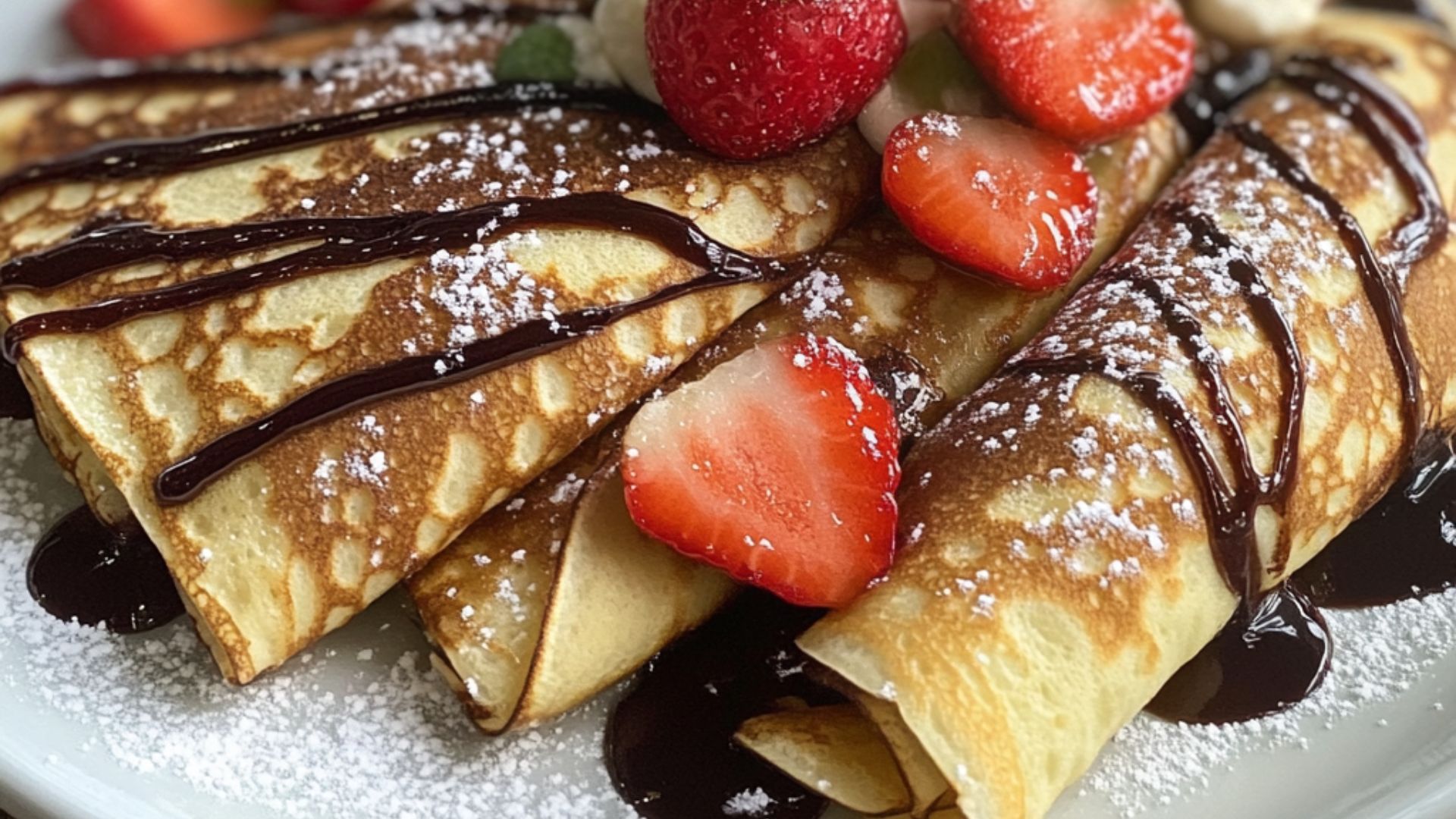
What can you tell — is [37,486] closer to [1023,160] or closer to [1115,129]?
[1023,160]

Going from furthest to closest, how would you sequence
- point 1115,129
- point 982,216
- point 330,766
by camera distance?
1. point 1115,129
2. point 982,216
3. point 330,766

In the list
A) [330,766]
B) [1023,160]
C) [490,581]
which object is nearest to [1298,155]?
[1023,160]

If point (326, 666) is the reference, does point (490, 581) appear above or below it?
above

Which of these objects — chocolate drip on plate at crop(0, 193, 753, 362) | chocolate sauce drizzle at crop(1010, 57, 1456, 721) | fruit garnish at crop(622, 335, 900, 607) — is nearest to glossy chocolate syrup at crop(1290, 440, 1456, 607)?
chocolate sauce drizzle at crop(1010, 57, 1456, 721)

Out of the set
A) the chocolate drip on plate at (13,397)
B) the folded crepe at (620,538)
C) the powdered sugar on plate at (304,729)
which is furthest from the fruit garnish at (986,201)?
the chocolate drip on plate at (13,397)

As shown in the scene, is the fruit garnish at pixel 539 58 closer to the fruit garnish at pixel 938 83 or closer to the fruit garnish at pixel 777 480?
the fruit garnish at pixel 938 83

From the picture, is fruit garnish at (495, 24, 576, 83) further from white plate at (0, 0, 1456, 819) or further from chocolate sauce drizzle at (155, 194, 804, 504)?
white plate at (0, 0, 1456, 819)
